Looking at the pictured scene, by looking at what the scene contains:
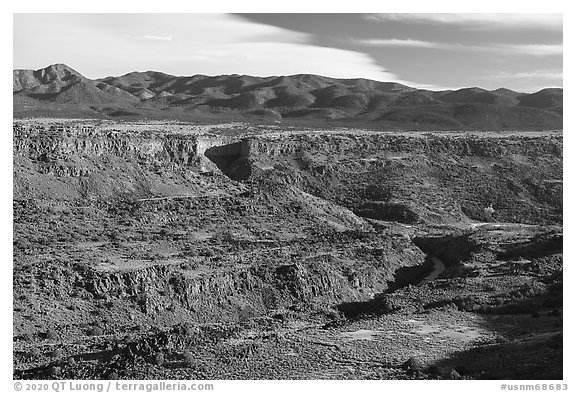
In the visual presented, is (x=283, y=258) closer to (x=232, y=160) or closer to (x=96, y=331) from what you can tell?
(x=96, y=331)

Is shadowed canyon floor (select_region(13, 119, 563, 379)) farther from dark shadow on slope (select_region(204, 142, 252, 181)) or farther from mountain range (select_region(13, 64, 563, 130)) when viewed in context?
mountain range (select_region(13, 64, 563, 130))

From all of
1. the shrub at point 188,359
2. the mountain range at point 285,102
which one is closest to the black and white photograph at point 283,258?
the shrub at point 188,359

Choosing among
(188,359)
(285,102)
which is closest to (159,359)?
(188,359)

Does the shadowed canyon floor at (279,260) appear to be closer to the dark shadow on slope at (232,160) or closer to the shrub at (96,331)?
the shrub at (96,331)

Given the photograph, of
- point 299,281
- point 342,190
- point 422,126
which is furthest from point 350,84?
point 299,281

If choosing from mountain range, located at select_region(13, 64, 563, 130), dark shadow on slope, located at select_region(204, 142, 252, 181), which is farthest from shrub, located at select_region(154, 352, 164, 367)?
mountain range, located at select_region(13, 64, 563, 130)

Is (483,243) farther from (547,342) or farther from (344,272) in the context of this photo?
(547,342)
